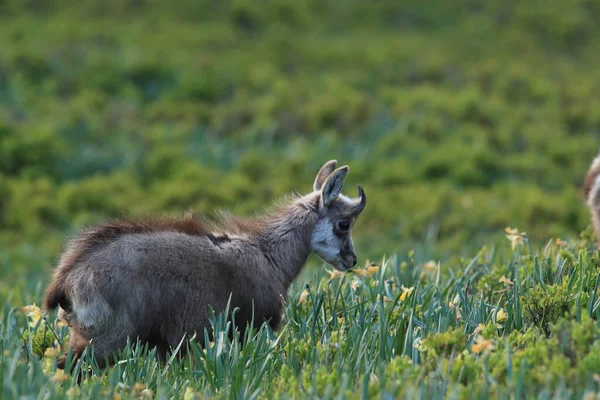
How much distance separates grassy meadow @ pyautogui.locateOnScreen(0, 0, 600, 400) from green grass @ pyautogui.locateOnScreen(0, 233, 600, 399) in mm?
18

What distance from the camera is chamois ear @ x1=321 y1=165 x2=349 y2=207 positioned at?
269 inches

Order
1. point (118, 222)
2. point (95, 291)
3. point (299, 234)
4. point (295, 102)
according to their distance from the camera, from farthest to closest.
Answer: point (295, 102), point (299, 234), point (118, 222), point (95, 291)

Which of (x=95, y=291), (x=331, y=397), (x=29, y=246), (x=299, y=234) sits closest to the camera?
(x=331, y=397)

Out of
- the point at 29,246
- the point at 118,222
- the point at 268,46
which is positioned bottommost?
the point at 29,246

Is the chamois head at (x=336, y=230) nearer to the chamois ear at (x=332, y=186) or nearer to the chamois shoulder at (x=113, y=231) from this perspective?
the chamois ear at (x=332, y=186)

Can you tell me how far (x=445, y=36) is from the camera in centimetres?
2452

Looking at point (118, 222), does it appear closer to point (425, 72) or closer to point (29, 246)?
point (29, 246)

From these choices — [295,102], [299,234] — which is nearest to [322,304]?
[299,234]

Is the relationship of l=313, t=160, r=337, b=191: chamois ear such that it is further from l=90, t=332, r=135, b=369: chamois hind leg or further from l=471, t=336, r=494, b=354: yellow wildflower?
l=471, t=336, r=494, b=354: yellow wildflower

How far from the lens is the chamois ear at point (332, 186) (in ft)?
22.4

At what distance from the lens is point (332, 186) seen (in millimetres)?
6895

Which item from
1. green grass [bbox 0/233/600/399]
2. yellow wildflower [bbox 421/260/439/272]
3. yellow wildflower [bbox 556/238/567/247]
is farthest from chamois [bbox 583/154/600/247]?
yellow wildflower [bbox 421/260/439/272]

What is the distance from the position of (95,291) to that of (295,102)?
14.5 m

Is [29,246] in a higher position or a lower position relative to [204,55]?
lower
